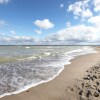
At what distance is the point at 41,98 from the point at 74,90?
1.59 meters

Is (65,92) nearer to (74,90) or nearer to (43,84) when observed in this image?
(74,90)

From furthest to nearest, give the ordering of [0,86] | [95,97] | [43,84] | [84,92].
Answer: [43,84] → [0,86] → [84,92] → [95,97]

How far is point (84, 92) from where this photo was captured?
5.73m

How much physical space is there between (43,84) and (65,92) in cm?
161

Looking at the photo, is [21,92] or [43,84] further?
[43,84]

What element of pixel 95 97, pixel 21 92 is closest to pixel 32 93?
pixel 21 92

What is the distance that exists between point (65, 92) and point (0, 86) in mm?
3120

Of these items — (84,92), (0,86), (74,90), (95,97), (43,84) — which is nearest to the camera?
(95,97)

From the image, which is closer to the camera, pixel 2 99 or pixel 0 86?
pixel 2 99

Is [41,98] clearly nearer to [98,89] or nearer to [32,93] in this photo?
[32,93]

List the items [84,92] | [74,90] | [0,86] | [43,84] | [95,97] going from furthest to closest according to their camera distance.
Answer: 1. [43,84]
2. [0,86]
3. [74,90]
4. [84,92]
5. [95,97]

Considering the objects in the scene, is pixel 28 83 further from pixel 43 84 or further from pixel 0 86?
pixel 0 86

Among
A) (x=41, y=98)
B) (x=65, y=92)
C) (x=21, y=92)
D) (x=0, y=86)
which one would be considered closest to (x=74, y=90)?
(x=65, y=92)

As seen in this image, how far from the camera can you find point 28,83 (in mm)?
7305
